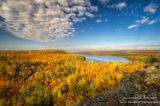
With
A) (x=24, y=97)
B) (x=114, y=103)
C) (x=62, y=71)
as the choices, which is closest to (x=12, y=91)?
(x=24, y=97)

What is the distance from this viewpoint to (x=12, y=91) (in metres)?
20.4

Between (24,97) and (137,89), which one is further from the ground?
(137,89)

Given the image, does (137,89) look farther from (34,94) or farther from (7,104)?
(7,104)

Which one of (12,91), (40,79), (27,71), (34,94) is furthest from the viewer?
(27,71)

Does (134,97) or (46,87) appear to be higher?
(134,97)

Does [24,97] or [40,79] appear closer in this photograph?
[24,97]

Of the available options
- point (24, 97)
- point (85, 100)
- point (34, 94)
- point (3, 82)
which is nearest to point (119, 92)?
point (85, 100)

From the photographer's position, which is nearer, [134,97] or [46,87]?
[134,97]

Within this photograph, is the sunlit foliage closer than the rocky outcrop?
No

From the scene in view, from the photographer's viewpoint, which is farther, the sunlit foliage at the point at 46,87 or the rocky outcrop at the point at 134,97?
the sunlit foliage at the point at 46,87

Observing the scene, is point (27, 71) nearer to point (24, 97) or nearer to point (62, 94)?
point (24, 97)

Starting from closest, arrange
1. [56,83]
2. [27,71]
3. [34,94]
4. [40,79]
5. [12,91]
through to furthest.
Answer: [34,94] < [12,91] < [56,83] < [40,79] < [27,71]

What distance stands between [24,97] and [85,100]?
864cm

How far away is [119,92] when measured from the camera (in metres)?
15.4
